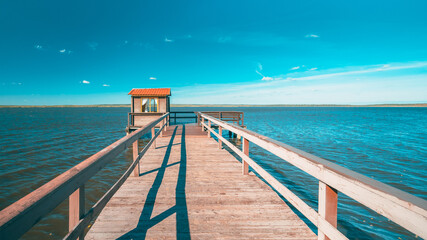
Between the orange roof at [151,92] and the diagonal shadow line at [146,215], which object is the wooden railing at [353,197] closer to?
the diagonal shadow line at [146,215]

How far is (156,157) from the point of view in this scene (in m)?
5.46

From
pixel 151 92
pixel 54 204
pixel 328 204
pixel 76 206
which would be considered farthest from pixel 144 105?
pixel 328 204

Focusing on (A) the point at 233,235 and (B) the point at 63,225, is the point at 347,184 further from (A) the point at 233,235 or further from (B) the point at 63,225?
(B) the point at 63,225

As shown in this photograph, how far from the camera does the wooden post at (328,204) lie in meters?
1.55

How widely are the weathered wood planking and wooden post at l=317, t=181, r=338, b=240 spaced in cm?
78

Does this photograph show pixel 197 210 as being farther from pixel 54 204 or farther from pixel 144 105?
pixel 144 105

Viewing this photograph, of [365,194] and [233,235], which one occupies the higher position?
[365,194]

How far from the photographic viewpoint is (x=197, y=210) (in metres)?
2.70

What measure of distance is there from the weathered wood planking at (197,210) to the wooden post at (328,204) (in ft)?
2.56

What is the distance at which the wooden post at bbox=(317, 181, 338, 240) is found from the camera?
155 cm

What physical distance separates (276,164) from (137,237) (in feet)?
25.3

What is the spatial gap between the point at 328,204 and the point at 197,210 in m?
1.68

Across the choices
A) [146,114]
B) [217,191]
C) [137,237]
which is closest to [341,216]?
[217,191]

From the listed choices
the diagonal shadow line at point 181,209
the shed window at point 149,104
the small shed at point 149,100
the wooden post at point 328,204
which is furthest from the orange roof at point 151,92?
the wooden post at point 328,204
